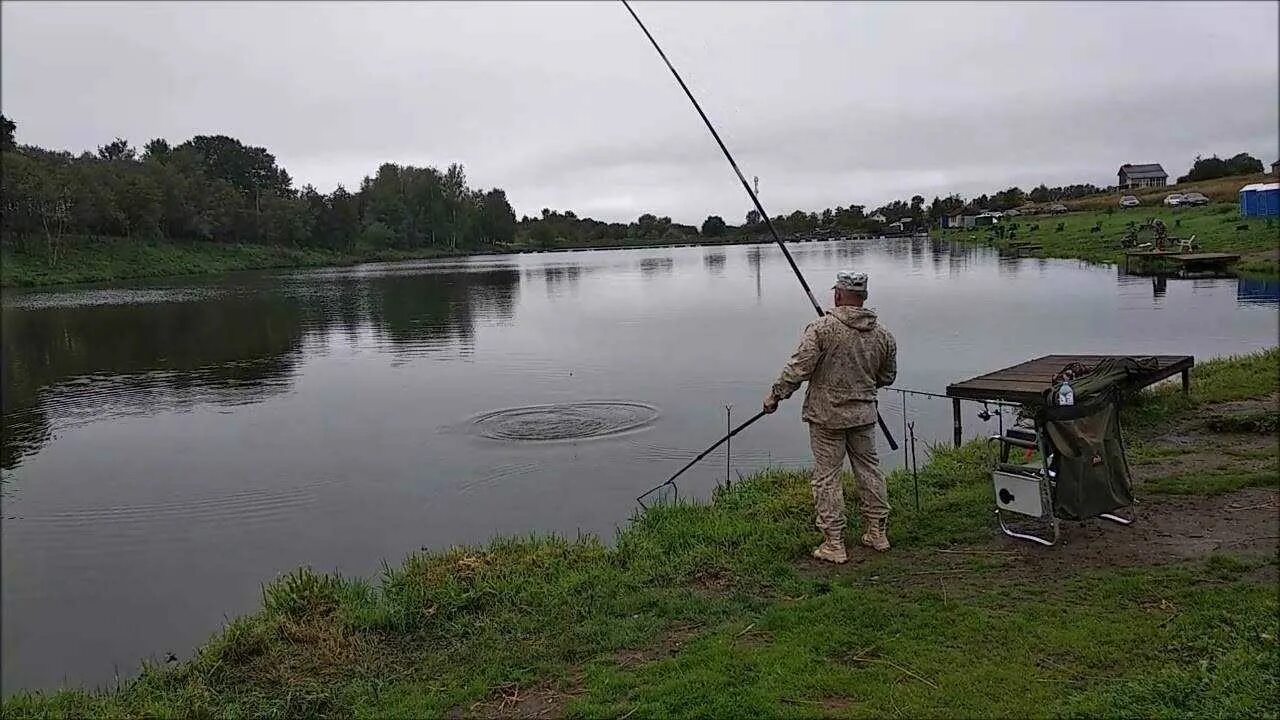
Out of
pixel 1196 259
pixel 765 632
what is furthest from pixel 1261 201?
pixel 765 632

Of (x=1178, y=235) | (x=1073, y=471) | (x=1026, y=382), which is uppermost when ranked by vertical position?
(x=1178, y=235)

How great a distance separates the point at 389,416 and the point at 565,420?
10.8ft

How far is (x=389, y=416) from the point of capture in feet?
48.4

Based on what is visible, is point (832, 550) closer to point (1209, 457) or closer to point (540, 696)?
point (540, 696)

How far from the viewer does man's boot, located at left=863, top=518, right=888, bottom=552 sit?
6688 mm

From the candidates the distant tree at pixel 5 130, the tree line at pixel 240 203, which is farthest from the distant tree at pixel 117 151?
the distant tree at pixel 5 130

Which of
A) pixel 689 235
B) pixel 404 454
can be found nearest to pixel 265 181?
pixel 689 235

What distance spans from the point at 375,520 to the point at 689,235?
539 feet

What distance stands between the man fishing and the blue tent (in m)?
41.7

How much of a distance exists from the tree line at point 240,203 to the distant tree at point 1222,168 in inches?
3574

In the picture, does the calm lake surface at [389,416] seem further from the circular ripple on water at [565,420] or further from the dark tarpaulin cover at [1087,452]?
the dark tarpaulin cover at [1087,452]

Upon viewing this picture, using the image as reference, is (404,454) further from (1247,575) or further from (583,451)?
(1247,575)

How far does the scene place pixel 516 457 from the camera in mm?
11578

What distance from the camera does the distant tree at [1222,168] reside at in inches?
3145
